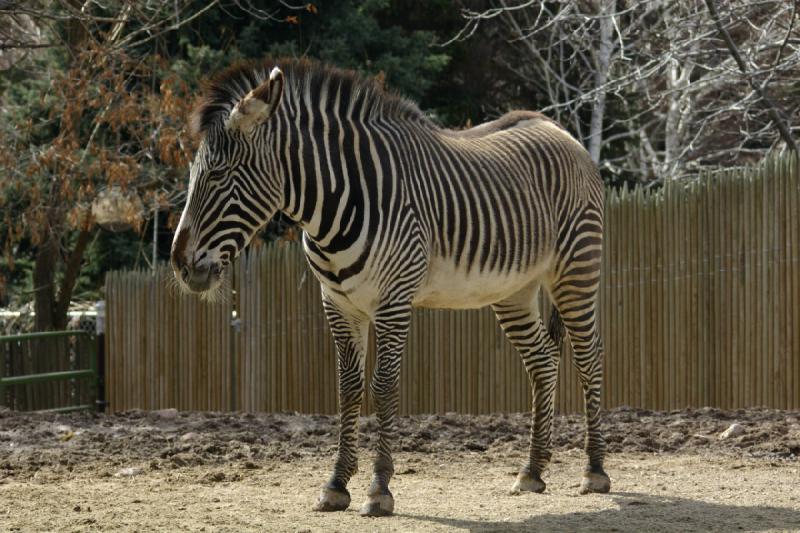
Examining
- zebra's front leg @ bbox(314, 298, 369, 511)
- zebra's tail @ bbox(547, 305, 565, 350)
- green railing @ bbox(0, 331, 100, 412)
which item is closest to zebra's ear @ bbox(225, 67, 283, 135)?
zebra's front leg @ bbox(314, 298, 369, 511)

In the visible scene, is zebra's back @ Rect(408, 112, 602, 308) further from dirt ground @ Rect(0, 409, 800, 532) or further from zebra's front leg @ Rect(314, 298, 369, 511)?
dirt ground @ Rect(0, 409, 800, 532)

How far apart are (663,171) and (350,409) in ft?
42.5

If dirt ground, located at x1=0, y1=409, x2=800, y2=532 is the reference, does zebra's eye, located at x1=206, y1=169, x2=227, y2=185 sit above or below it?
above

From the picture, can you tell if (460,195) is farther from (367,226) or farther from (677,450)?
(677,450)

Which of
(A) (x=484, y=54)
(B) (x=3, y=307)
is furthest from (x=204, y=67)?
(B) (x=3, y=307)

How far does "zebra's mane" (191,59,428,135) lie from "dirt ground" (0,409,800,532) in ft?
6.65

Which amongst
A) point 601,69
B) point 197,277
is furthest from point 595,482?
point 601,69

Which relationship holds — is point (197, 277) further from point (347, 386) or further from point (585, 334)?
point (585, 334)

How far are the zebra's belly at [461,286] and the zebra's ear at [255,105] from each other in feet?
4.01

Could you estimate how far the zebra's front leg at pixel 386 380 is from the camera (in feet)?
18.9

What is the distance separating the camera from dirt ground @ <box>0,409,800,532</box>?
5633 mm

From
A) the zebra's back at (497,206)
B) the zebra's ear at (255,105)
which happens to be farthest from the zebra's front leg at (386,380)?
the zebra's ear at (255,105)

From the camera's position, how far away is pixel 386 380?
586cm

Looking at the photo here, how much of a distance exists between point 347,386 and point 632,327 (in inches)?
185
